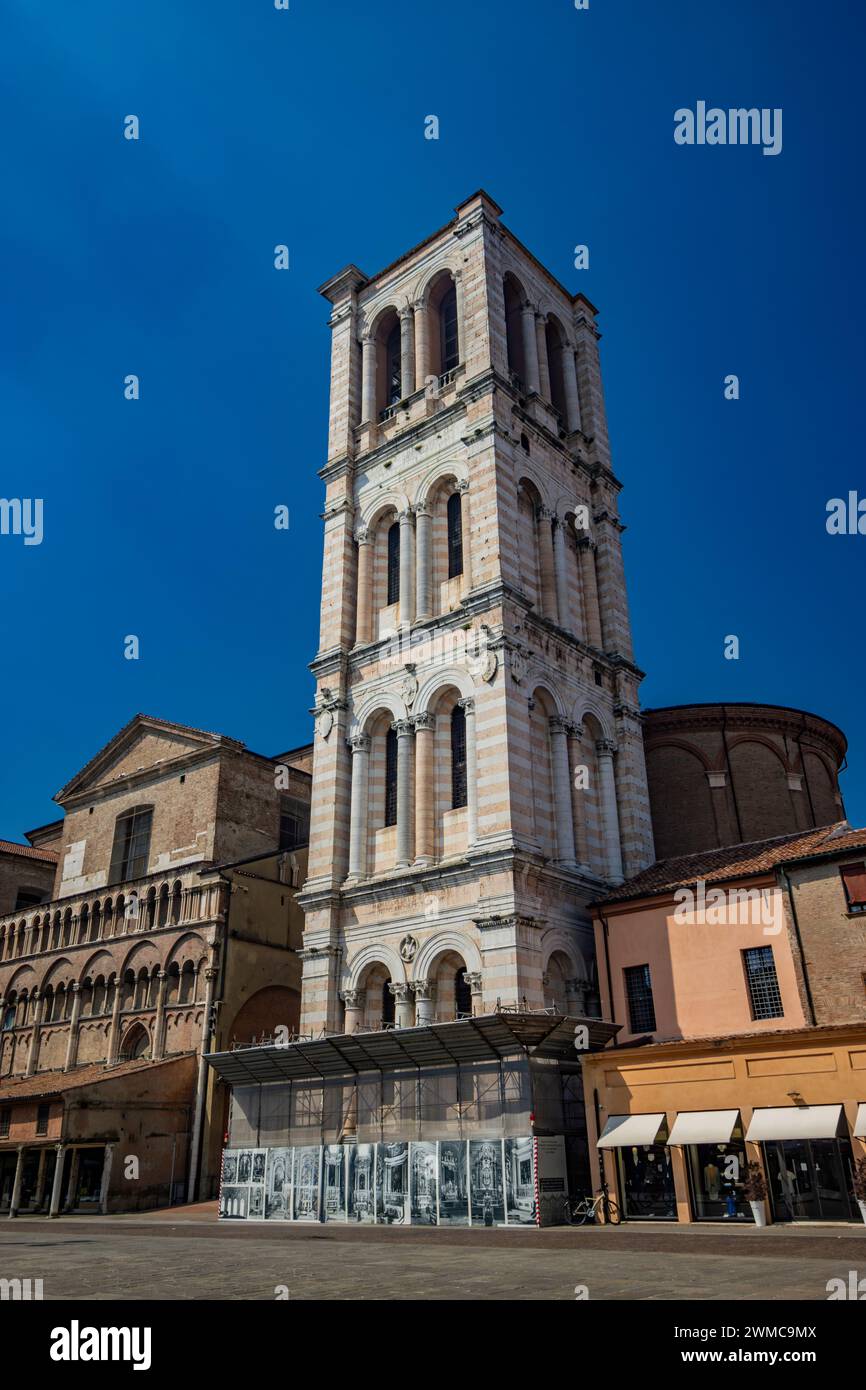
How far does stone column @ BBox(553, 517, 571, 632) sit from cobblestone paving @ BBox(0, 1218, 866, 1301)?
21.4 meters

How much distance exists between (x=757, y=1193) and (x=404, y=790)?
636 inches

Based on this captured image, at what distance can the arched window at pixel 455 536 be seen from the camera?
36.4 m

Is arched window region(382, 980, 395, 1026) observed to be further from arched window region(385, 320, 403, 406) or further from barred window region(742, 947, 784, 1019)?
arched window region(385, 320, 403, 406)

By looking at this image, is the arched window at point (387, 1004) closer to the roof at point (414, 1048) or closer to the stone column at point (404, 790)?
the roof at point (414, 1048)

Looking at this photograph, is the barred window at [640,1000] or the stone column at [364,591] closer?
the barred window at [640,1000]

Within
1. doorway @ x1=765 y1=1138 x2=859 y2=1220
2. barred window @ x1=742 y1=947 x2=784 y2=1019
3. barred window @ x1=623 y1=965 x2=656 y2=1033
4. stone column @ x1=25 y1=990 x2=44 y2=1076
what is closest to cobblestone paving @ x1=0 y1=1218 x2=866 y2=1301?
doorway @ x1=765 y1=1138 x2=859 y2=1220

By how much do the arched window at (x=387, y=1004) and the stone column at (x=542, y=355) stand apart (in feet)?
80.6

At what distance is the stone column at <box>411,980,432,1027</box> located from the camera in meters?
29.8

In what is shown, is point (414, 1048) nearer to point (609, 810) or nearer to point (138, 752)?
point (609, 810)

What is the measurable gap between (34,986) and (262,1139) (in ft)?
71.3

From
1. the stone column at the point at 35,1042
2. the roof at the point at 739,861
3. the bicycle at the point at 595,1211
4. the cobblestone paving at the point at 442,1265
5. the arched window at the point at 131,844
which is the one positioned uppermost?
the arched window at the point at 131,844

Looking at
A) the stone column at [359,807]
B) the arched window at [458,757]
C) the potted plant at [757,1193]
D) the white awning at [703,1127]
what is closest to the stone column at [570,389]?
the arched window at [458,757]

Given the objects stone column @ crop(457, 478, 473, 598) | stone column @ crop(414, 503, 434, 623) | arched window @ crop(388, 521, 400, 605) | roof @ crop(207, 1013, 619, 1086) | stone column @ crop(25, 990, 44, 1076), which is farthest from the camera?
stone column @ crop(25, 990, 44, 1076)
